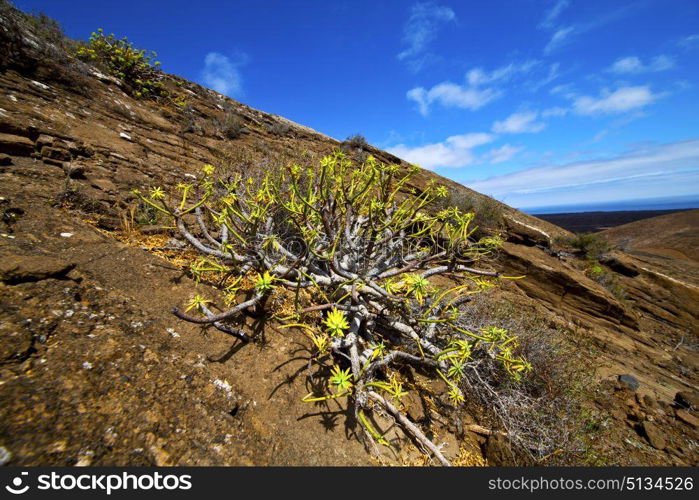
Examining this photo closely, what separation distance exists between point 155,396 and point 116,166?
363 centimetres

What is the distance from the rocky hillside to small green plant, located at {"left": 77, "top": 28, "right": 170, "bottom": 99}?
888mm

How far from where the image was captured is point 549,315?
5047 millimetres

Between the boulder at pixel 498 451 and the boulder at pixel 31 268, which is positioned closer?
the boulder at pixel 31 268

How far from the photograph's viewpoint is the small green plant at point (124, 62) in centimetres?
567

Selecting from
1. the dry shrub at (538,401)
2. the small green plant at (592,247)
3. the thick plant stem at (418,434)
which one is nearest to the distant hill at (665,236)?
the small green plant at (592,247)

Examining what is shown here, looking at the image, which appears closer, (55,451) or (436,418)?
(55,451)

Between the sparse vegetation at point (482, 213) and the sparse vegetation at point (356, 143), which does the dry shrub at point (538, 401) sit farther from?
the sparse vegetation at point (356, 143)

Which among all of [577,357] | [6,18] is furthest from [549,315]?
[6,18]

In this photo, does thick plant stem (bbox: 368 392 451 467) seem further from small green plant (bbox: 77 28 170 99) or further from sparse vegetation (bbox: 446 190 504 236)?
small green plant (bbox: 77 28 170 99)

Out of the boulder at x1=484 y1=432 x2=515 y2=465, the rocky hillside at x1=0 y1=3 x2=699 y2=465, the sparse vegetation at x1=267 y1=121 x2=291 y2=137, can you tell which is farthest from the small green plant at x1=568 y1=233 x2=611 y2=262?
the sparse vegetation at x1=267 y1=121 x2=291 y2=137

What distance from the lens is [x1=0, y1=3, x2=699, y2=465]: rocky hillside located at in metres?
1.14

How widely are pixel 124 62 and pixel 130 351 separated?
7.98 metres

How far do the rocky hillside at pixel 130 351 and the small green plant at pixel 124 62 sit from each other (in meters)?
Result: 0.89

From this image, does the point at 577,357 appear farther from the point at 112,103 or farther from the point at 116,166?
the point at 112,103
